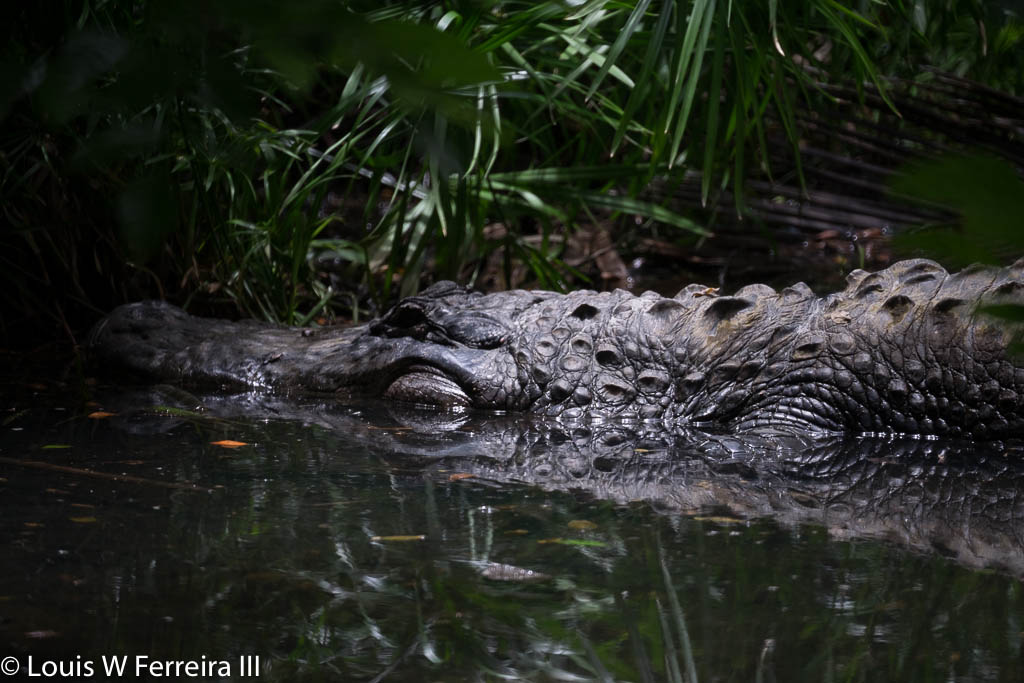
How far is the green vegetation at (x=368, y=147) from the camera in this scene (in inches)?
30.8

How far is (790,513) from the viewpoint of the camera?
243 cm

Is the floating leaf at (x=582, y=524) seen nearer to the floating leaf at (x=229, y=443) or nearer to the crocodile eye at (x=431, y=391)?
the floating leaf at (x=229, y=443)

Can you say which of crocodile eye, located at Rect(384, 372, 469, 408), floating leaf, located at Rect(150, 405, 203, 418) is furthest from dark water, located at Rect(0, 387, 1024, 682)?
crocodile eye, located at Rect(384, 372, 469, 408)

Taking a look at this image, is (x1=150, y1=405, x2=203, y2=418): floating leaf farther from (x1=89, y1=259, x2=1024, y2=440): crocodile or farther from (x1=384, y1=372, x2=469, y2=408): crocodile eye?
(x1=384, y1=372, x2=469, y2=408): crocodile eye

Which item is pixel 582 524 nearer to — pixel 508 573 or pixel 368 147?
pixel 508 573

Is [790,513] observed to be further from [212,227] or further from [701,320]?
[212,227]

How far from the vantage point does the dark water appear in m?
1.54

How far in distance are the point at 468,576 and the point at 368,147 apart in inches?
146

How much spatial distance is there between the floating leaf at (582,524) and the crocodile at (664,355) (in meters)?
1.47

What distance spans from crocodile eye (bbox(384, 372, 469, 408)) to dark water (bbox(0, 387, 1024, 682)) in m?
1.10

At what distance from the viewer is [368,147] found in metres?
5.22

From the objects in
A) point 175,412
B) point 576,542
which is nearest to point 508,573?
point 576,542

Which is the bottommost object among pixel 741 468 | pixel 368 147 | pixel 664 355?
pixel 741 468

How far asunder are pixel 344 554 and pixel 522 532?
419 mm
